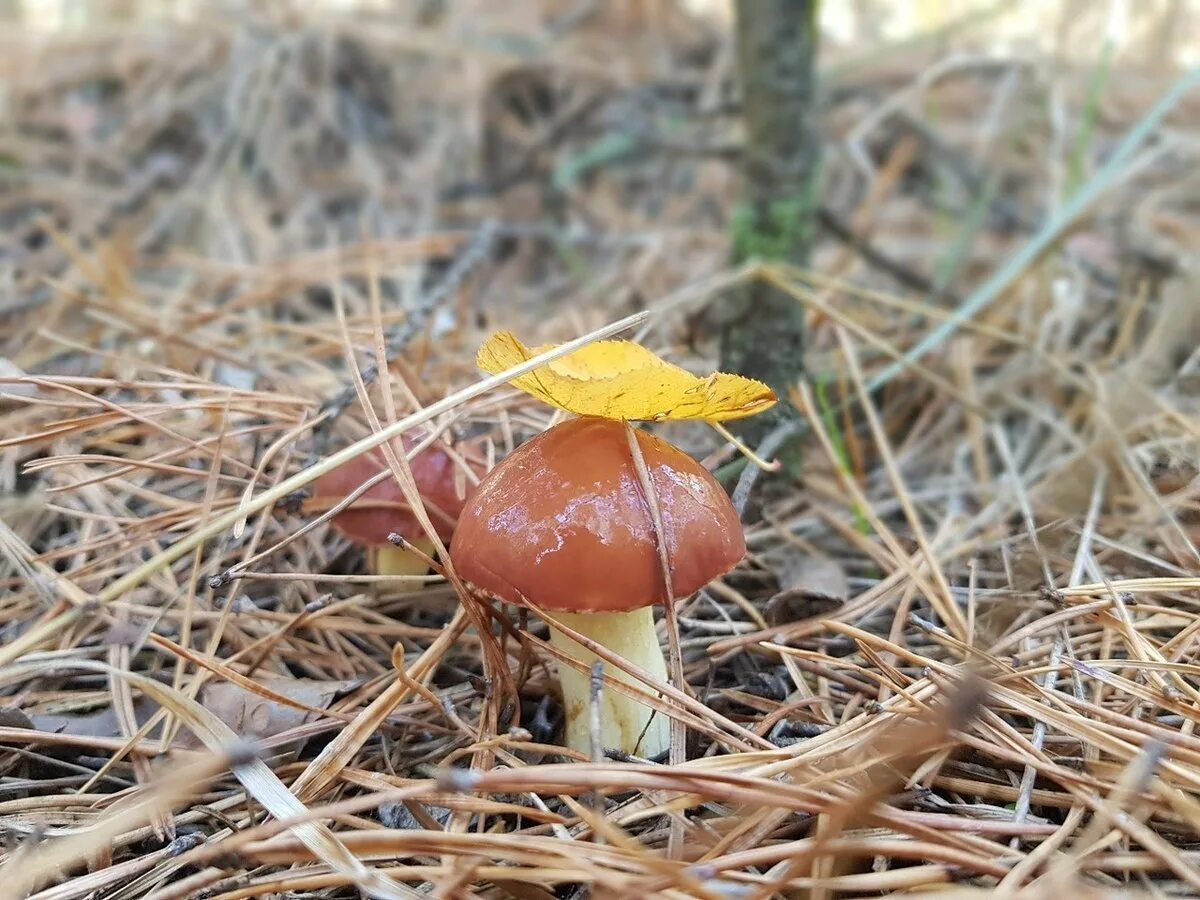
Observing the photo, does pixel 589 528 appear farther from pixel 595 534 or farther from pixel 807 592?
pixel 807 592

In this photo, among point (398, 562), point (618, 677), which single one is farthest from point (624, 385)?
point (398, 562)

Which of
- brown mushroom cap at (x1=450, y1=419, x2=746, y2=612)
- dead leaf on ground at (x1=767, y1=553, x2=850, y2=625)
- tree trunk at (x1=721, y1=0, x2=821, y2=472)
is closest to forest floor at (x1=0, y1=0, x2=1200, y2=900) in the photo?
dead leaf on ground at (x1=767, y1=553, x2=850, y2=625)

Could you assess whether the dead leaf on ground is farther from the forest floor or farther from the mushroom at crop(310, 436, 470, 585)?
the mushroom at crop(310, 436, 470, 585)

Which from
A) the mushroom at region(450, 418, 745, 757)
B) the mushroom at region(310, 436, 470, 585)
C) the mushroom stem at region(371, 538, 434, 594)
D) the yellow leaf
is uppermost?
the yellow leaf

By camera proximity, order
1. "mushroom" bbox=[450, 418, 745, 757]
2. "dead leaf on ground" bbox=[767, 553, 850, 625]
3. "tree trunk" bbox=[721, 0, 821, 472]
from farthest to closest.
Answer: "tree trunk" bbox=[721, 0, 821, 472]
"dead leaf on ground" bbox=[767, 553, 850, 625]
"mushroom" bbox=[450, 418, 745, 757]

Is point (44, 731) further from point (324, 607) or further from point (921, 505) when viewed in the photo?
point (921, 505)
